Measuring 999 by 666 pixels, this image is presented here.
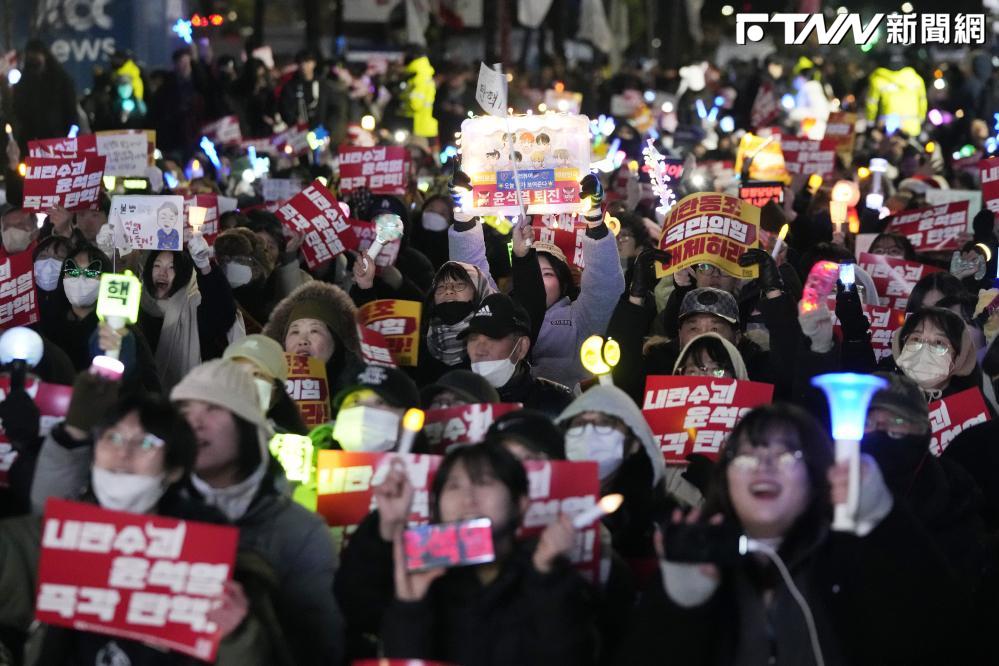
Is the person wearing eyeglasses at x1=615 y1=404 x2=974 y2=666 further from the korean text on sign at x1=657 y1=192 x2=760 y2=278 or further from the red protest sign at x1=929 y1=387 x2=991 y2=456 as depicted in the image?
the korean text on sign at x1=657 y1=192 x2=760 y2=278

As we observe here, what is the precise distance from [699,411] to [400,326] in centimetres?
201

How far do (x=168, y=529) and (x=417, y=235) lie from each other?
765cm

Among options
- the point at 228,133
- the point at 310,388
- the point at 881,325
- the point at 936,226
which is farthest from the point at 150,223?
the point at 228,133

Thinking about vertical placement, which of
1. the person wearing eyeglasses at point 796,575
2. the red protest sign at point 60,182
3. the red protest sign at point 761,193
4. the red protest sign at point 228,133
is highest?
the red protest sign at point 228,133

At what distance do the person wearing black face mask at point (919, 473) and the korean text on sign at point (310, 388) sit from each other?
257 centimetres

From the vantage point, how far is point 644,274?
7.74 meters

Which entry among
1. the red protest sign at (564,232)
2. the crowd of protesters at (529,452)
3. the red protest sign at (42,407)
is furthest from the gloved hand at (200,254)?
the red protest sign at (42,407)

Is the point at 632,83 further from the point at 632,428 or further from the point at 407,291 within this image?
the point at 632,428

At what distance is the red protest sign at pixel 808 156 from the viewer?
1405 cm

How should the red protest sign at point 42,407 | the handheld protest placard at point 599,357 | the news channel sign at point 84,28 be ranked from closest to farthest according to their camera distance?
the red protest sign at point 42,407
the handheld protest placard at point 599,357
the news channel sign at point 84,28

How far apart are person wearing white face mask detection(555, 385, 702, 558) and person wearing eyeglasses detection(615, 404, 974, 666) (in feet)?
2.86

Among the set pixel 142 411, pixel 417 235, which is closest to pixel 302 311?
pixel 142 411

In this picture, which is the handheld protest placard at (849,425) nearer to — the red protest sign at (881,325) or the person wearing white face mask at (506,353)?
the person wearing white face mask at (506,353)

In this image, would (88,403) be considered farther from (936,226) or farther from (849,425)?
(936,226)
